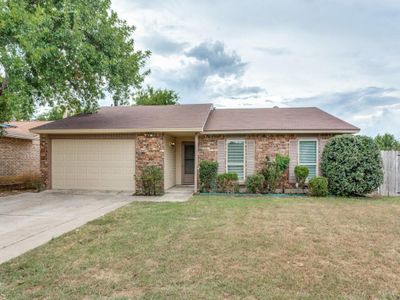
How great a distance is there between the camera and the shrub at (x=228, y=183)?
1199 cm

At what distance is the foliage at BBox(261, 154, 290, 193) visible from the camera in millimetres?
11664

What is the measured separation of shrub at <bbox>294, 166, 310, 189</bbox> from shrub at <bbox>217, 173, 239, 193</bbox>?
2.41m

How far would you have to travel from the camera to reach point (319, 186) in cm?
1102

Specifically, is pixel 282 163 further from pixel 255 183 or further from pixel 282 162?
pixel 255 183

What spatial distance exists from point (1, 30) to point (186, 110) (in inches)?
325

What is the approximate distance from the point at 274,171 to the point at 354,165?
9.49ft

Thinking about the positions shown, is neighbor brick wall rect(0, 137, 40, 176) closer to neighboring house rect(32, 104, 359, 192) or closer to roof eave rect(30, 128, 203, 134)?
neighboring house rect(32, 104, 359, 192)

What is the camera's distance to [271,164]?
38.7 ft

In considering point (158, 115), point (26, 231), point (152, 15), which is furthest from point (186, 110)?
point (26, 231)

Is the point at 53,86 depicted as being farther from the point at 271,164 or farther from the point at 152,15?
the point at 271,164

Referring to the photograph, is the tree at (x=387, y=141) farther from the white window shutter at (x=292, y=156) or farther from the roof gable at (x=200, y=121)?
the white window shutter at (x=292, y=156)

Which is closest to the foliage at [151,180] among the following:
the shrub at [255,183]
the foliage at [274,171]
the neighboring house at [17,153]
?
the shrub at [255,183]

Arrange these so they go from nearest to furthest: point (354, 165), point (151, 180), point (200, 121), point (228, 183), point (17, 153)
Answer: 1. point (354, 165)
2. point (151, 180)
3. point (228, 183)
4. point (200, 121)
5. point (17, 153)

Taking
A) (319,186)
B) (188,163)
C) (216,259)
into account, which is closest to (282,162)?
(319,186)
